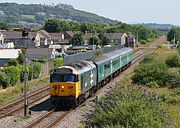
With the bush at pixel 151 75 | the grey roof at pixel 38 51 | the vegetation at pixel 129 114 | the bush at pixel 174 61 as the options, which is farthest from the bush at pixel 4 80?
the grey roof at pixel 38 51

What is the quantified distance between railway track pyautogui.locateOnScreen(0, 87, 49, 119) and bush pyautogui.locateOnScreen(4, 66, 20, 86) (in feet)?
14.8

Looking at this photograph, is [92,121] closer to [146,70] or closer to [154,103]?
[154,103]

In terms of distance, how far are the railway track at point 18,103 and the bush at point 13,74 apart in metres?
4.51

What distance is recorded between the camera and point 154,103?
19.3m

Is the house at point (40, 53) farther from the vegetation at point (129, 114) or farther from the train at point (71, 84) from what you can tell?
the vegetation at point (129, 114)

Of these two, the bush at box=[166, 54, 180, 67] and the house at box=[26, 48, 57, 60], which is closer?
the bush at box=[166, 54, 180, 67]

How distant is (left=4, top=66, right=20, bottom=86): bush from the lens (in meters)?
42.0

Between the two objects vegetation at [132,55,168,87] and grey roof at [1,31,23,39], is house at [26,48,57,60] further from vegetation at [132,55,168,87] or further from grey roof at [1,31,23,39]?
grey roof at [1,31,23,39]

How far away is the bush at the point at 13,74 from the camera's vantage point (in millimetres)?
41966

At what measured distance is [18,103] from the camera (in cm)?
3098

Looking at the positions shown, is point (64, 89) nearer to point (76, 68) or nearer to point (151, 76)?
point (76, 68)

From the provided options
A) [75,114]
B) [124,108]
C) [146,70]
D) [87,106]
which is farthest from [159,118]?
[146,70]

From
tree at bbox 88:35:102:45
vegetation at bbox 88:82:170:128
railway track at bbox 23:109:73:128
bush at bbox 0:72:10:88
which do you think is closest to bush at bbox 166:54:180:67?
bush at bbox 0:72:10:88

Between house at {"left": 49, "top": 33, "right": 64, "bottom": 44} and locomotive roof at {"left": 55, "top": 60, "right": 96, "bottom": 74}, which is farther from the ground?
locomotive roof at {"left": 55, "top": 60, "right": 96, "bottom": 74}
